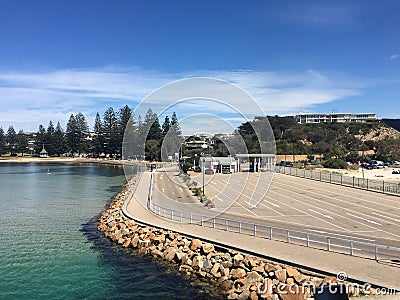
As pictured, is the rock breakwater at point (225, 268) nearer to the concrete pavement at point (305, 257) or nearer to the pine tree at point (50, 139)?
the concrete pavement at point (305, 257)

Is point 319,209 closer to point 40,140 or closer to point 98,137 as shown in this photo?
point 98,137

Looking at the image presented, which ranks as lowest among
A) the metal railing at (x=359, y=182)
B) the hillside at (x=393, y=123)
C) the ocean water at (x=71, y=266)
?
the ocean water at (x=71, y=266)

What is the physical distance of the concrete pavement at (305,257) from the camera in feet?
38.0

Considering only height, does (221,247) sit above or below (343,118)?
below

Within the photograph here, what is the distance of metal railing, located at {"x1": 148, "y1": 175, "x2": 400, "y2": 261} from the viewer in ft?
45.4

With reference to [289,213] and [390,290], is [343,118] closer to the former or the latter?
[289,213]

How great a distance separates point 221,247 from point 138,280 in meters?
3.83

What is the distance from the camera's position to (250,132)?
96000 millimetres

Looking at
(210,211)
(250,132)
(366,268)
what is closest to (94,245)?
(210,211)

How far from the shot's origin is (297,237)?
17.2m

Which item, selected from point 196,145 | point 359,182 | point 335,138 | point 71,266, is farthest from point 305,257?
point 335,138

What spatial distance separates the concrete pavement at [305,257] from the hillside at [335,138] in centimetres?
5872

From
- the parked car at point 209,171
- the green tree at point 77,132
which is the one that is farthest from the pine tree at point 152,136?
the parked car at point 209,171

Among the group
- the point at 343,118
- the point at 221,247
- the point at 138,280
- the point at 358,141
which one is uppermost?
the point at 343,118
